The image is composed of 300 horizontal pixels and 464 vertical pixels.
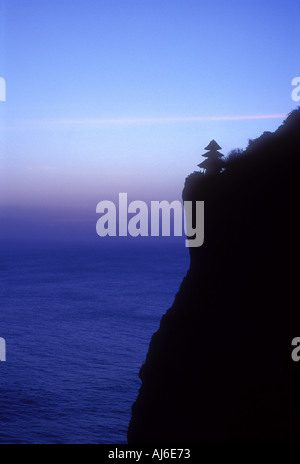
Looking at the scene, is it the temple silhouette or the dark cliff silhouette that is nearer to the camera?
the dark cliff silhouette

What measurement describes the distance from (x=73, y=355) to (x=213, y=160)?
45.1 metres

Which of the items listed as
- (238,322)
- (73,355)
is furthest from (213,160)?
(73,355)

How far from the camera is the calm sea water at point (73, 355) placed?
37750 millimetres

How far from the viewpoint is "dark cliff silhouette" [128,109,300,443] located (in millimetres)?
13078

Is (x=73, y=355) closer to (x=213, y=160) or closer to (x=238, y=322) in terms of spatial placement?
(x=213, y=160)

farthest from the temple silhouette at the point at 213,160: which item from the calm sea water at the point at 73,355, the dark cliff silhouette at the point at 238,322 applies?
the calm sea water at the point at 73,355

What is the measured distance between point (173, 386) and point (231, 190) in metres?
8.98

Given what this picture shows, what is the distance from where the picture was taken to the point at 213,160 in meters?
20.9

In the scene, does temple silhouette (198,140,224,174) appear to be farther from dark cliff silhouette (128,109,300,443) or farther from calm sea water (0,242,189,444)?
calm sea water (0,242,189,444)

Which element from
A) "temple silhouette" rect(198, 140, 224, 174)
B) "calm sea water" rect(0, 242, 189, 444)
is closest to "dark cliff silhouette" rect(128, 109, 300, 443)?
"temple silhouette" rect(198, 140, 224, 174)

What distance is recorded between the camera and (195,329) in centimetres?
1788

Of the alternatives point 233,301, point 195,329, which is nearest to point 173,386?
point 195,329

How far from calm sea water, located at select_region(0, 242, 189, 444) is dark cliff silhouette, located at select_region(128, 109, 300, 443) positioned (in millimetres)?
18617

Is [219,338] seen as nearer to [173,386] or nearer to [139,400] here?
[173,386]
